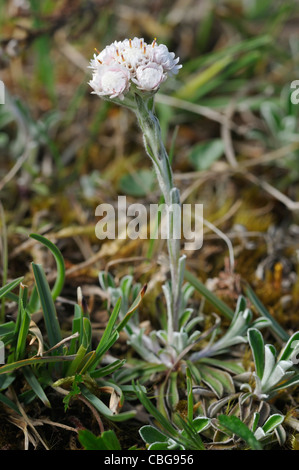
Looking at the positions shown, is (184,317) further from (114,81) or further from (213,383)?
(114,81)

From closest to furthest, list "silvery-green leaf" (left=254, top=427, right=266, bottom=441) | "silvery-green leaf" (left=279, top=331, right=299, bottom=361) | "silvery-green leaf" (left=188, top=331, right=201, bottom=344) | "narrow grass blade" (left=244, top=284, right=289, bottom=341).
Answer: "silvery-green leaf" (left=254, top=427, right=266, bottom=441) < "silvery-green leaf" (left=279, top=331, right=299, bottom=361) < "silvery-green leaf" (left=188, top=331, right=201, bottom=344) < "narrow grass blade" (left=244, top=284, right=289, bottom=341)

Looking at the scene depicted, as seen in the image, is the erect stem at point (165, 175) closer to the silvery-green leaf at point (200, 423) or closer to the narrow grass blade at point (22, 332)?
the silvery-green leaf at point (200, 423)

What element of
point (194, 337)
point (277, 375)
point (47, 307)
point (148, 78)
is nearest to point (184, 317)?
point (194, 337)

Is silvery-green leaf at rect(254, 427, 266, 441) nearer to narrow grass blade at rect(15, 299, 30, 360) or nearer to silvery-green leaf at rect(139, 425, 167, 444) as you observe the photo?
silvery-green leaf at rect(139, 425, 167, 444)

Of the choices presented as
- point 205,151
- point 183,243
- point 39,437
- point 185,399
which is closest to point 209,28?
point 205,151

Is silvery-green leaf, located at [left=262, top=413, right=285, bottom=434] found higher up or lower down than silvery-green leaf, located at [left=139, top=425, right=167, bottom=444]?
higher up

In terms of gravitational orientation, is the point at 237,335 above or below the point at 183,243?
below

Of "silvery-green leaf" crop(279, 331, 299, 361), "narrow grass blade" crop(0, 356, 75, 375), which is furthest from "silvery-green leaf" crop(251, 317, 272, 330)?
"narrow grass blade" crop(0, 356, 75, 375)

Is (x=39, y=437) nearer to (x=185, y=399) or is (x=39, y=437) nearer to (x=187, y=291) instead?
(x=185, y=399)
